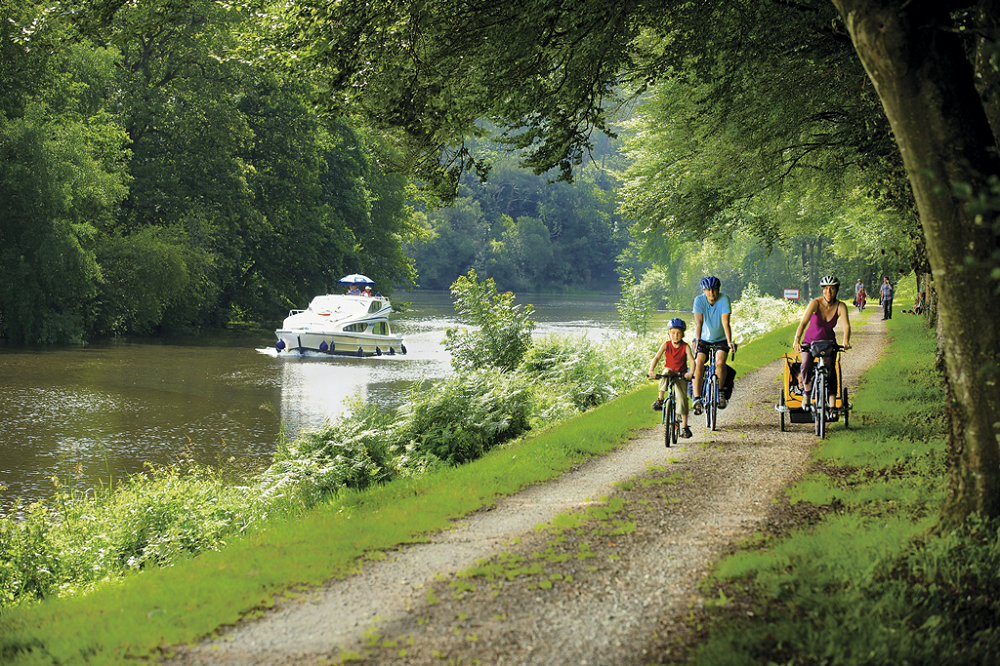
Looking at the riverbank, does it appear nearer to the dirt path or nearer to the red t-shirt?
the dirt path

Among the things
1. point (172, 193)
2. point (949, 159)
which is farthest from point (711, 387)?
point (172, 193)

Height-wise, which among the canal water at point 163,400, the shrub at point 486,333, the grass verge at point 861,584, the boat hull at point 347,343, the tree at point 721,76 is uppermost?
the tree at point 721,76

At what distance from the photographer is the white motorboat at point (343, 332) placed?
35875 millimetres

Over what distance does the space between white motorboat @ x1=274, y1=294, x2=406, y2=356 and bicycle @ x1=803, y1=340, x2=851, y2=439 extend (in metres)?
27.4

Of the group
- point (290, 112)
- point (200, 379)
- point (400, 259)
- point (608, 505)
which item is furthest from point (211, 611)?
point (400, 259)

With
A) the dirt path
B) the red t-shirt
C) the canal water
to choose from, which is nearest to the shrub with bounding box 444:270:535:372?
the canal water

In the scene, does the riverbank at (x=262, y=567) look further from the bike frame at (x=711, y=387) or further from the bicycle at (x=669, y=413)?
the bike frame at (x=711, y=387)

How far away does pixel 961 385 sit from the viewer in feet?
19.2

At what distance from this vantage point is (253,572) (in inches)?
250

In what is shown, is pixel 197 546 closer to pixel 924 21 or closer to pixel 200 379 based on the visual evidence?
pixel 924 21

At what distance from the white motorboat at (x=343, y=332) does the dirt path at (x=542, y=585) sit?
2810cm

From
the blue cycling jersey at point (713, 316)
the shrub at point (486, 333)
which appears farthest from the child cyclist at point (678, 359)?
the shrub at point (486, 333)

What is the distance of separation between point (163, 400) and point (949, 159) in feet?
66.8

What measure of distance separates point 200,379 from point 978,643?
24.6 meters
